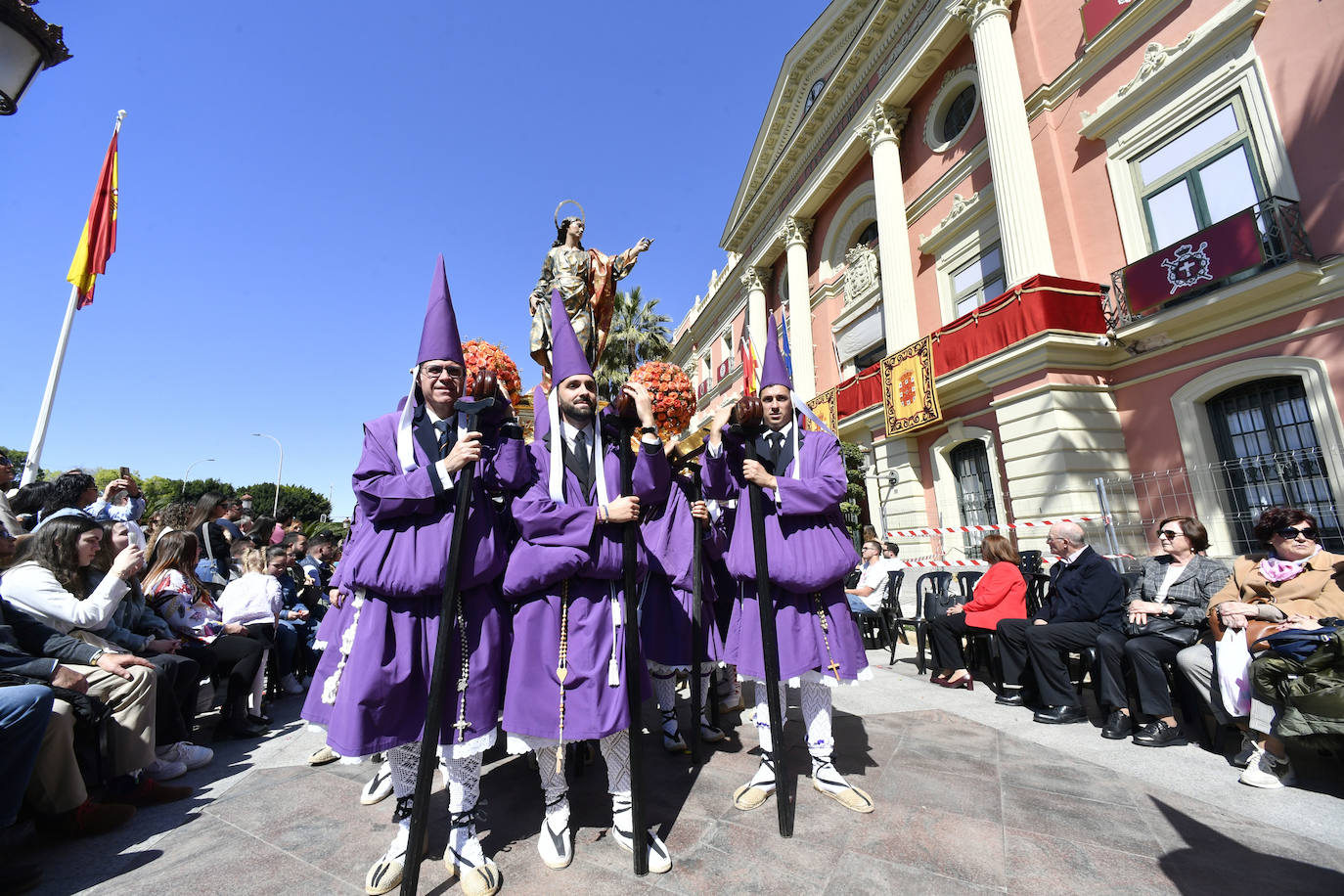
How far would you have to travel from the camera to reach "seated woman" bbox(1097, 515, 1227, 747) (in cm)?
377

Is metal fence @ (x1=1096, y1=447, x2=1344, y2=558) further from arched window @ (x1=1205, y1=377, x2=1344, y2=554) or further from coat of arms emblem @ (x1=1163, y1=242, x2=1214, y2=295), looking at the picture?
coat of arms emblem @ (x1=1163, y1=242, x2=1214, y2=295)

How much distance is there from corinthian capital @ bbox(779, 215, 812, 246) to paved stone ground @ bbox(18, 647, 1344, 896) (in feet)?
59.9

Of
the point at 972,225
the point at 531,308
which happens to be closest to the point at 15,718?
the point at 531,308

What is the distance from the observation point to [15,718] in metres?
2.40

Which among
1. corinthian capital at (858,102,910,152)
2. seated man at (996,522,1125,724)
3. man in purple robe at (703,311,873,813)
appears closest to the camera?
man in purple robe at (703,311,873,813)

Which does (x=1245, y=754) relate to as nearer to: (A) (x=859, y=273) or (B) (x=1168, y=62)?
(B) (x=1168, y=62)

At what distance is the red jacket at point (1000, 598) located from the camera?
206 inches

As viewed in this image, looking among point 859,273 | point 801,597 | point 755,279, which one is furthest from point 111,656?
point 755,279

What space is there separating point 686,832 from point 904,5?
1848 cm

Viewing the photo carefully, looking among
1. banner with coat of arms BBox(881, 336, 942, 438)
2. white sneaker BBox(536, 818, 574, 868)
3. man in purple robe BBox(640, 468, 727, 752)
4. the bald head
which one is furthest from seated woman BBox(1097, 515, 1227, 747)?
banner with coat of arms BBox(881, 336, 942, 438)

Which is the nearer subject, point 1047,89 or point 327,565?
point 327,565

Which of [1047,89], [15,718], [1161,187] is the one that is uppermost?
[1047,89]

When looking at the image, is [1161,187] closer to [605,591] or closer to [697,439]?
[697,439]

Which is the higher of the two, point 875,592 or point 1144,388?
point 1144,388
